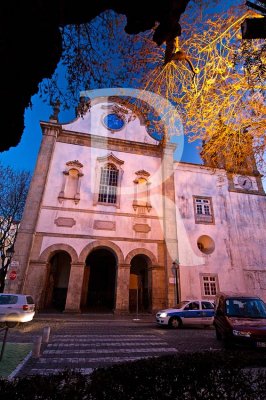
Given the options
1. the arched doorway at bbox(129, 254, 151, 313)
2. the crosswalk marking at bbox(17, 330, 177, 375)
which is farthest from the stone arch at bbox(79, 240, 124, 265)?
the crosswalk marking at bbox(17, 330, 177, 375)

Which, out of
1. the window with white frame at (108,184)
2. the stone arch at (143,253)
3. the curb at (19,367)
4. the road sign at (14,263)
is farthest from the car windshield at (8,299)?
the window with white frame at (108,184)

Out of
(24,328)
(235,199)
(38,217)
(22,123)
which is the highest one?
(235,199)

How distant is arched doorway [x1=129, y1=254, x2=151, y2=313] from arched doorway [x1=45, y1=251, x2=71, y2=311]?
5719 millimetres

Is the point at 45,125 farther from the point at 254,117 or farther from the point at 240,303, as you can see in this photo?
the point at 240,303

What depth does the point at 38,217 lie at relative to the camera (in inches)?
638

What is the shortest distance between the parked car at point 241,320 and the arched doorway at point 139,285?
9.69 metres

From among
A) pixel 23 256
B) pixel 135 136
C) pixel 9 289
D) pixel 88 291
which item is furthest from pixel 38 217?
pixel 135 136

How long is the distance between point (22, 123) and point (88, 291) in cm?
2066

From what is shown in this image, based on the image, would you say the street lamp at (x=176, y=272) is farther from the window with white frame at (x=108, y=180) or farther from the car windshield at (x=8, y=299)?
the car windshield at (x=8, y=299)

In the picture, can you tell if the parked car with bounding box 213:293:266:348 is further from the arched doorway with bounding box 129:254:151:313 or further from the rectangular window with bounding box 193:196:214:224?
the rectangular window with bounding box 193:196:214:224

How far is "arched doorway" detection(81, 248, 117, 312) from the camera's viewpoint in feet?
67.9

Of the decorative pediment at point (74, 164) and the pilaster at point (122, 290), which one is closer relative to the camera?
the pilaster at point (122, 290)

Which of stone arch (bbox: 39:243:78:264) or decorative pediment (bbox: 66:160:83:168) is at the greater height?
decorative pediment (bbox: 66:160:83:168)

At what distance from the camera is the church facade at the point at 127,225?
16172mm
